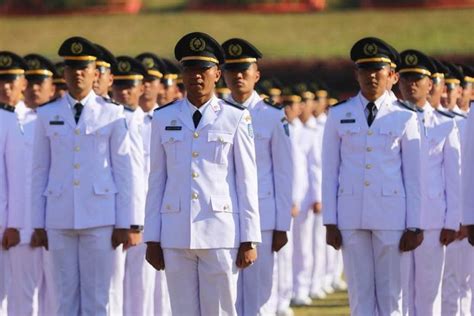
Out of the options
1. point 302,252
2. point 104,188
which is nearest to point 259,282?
point 104,188

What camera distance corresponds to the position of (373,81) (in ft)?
37.9

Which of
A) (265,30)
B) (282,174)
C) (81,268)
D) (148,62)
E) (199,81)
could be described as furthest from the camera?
(265,30)

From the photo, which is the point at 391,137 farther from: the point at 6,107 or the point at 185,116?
the point at 6,107

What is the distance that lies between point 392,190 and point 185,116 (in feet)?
7.01

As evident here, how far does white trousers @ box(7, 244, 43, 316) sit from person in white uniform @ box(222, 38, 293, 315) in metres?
2.09

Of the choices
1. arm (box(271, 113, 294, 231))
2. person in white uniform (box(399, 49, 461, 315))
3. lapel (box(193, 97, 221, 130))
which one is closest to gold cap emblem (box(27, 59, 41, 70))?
arm (box(271, 113, 294, 231))

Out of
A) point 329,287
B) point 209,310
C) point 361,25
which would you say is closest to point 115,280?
point 209,310

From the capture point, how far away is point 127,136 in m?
11.7

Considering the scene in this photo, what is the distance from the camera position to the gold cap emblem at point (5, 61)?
13391 millimetres

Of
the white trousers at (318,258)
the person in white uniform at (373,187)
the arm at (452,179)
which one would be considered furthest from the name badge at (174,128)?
→ the white trousers at (318,258)

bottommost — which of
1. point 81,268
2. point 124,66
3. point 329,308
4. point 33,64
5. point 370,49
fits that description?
point 329,308

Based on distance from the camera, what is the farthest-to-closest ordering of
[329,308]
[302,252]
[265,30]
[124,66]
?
1. [265,30]
2. [302,252]
3. [329,308]
4. [124,66]

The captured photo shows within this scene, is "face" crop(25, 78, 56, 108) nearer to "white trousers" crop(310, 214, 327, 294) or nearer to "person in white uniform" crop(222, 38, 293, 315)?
"person in white uniform" crop(222, 38, 293, 315)

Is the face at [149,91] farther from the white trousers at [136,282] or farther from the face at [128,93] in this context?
the white trousers at [136,282]
